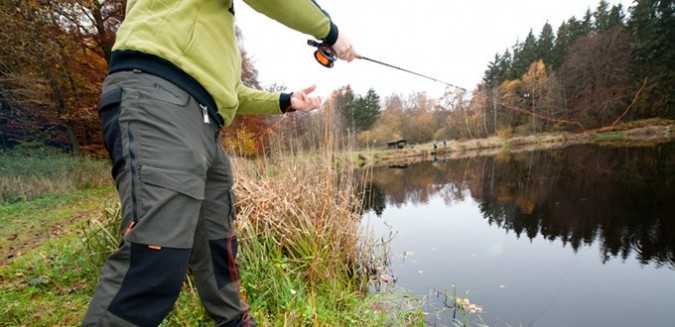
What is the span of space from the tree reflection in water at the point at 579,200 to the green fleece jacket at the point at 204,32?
7.76 feet

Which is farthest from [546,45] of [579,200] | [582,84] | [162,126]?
[162,126]

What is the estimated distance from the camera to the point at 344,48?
125 centimetres

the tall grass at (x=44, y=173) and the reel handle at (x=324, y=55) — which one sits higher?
the reel handle at (x=324, y=55)

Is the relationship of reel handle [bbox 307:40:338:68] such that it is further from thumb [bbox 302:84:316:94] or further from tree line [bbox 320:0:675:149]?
tree line [bbox 320:0:675:149]

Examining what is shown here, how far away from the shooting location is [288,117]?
370cm

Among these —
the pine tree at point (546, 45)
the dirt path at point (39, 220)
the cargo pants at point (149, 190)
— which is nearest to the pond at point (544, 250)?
the cargo pants at point (149, 190)

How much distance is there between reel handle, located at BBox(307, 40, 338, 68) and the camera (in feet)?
4.44

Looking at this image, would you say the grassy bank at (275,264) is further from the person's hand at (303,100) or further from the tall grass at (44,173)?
the tall grass at (44,173)

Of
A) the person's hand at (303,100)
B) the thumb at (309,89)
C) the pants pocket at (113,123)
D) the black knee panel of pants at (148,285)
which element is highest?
the thumb at (309,89)

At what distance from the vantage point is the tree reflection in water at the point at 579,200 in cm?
411

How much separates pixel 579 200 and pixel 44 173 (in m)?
12.7

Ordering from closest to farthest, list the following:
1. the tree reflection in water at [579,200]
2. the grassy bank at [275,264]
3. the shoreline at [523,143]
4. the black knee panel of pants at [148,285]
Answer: the black knee panel of pants at [148,285]
the grassy bank at [275,264]
the tree reflection in water at [579,200]
the shoreline at [523,143]

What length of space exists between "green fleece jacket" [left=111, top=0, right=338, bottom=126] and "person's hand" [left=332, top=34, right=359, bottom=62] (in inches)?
1.4

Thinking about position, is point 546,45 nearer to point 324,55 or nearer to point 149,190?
point 324,55
